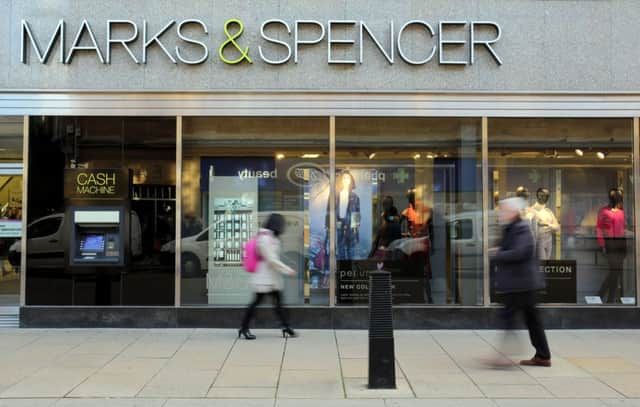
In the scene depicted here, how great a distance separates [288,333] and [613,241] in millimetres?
5609

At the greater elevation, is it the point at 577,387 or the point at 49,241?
the point at 49,241

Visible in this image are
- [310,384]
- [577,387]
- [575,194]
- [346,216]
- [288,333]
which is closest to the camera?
[577,387]

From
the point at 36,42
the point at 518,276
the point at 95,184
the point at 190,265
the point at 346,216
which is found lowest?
the point at 190,265

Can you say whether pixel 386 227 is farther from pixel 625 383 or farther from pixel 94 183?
pixel 94 183

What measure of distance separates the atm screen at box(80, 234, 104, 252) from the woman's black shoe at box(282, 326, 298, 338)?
313cm

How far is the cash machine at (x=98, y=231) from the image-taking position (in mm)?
8984

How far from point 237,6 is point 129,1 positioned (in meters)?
1.63

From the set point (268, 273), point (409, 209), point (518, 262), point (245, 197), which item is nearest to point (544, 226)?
point (409, 209)

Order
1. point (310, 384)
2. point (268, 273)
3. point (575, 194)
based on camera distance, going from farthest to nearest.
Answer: point (575, 194) → point (268, 273) → point (310, 384)

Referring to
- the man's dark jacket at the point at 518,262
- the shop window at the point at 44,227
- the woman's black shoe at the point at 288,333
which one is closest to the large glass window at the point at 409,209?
the woman's black shoe at the point at 288,333

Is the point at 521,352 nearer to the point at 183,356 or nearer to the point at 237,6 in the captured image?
the point at 183,356

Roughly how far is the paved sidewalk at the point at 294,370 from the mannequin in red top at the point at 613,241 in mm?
896

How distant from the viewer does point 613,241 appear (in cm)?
980

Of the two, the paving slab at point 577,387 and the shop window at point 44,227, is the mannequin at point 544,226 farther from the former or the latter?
the shop window at point 44,227
